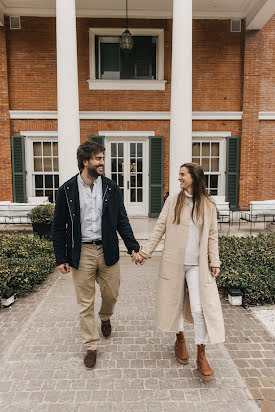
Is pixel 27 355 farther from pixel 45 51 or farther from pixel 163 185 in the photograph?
pixel 45 51

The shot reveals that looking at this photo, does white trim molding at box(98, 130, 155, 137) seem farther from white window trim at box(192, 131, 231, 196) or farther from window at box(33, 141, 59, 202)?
white window trim at box(192, 131, 231, 196)

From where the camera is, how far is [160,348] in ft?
11.1

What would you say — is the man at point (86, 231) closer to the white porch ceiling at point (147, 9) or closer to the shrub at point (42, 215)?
the shrub at point (42, 215)

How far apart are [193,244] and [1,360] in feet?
7.20

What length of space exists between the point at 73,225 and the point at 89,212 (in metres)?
0.20

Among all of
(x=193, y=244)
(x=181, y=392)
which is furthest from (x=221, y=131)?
(x=181, y=392)

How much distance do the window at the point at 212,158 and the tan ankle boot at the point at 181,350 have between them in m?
8.14

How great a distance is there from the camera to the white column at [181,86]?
741 centimetres

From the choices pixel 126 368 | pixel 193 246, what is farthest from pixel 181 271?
pixel 126 368

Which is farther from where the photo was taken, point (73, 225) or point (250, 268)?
point (250, 268)

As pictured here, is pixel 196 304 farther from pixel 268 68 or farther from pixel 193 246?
pixel 268 68

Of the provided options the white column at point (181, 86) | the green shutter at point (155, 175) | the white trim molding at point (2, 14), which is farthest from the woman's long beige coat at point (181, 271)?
the white trim molding at point (2, 14)

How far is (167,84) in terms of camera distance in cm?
1045

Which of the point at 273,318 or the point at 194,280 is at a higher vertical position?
the point at 194,280
